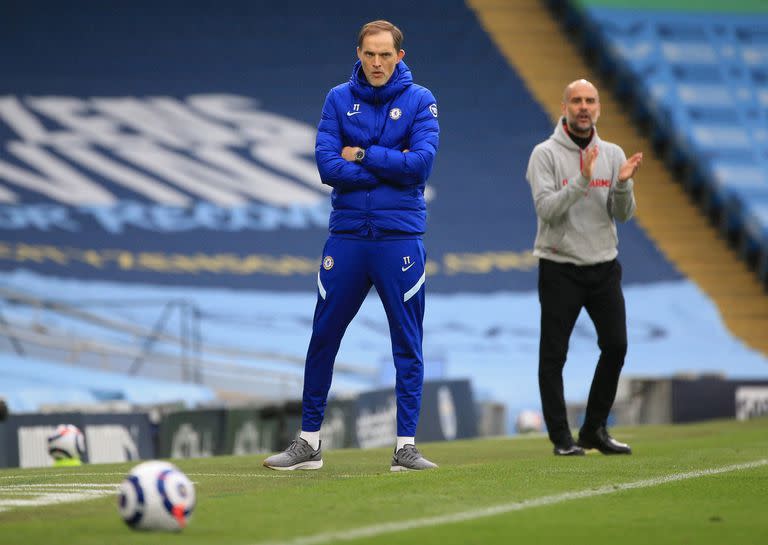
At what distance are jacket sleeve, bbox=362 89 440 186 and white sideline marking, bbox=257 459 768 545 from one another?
1643mm

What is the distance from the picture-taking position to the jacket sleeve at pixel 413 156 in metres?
6.20

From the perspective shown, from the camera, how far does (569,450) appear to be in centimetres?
739

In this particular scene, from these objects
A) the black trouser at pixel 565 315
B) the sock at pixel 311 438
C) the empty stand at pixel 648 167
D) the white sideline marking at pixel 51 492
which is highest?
the empty stand at pixel 648 167

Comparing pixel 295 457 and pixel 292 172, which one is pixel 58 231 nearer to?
pixel 292 172

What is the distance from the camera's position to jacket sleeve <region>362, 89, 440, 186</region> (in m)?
6.20

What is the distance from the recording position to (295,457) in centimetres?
642

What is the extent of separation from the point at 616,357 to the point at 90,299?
15367mm

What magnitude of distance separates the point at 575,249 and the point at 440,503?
2833 millimetres

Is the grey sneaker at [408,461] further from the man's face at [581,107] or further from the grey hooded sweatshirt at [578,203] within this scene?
the man's face at [581,107]

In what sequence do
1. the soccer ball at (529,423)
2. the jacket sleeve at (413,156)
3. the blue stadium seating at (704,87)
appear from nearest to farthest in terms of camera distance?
the jacket sleeve at (413,156) → the soccer ball at (529,423) → the blue stadium seating at (704,87)

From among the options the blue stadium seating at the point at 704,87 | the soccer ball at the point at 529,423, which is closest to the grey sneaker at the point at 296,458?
the soccer ball at the point at 529,423

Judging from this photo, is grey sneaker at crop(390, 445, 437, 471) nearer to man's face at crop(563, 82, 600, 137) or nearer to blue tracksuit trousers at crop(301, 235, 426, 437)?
blue tracksuit trousers at crop(301, 235, 426, 437)

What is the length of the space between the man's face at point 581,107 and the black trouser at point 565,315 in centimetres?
71

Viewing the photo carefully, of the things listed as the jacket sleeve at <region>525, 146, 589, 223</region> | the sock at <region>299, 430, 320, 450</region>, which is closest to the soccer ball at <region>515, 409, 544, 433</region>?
the jacket sleeve at <region>525, 146, 589, 223</region>
